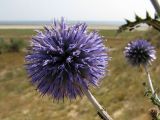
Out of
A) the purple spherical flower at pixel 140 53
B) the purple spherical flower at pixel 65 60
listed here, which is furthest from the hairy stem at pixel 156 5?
the purple spherical flower at pixel 140 53

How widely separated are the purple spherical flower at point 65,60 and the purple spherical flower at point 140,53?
2.63m

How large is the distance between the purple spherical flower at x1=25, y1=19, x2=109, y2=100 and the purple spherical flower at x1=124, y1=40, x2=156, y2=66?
2.63m

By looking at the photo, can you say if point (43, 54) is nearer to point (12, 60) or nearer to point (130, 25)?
point (130, 25)

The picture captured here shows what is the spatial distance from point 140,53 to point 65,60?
8.72 ft

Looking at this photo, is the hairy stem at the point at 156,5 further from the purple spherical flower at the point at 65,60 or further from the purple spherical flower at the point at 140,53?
the purple spherical flower at the point at 140,53

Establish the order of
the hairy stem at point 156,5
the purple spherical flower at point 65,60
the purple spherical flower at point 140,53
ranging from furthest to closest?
the purple spherical flower at point 140,53 → the purple spherical flower at point 65,60 → the hairy stem at point 156,5

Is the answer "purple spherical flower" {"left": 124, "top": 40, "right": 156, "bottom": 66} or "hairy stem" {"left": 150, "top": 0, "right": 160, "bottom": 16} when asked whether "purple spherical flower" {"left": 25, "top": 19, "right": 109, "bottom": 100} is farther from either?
"purple spherical flower" {"left": 124, "top": 40, "right": 156, "bottom": 66}

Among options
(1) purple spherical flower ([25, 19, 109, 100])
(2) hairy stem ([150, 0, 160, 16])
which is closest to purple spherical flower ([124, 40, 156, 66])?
(1) purple spherical flower ([25, 19, 109, 100])

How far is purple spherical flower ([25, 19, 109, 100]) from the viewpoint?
2.47 metres

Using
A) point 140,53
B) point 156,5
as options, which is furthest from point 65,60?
point 140,53

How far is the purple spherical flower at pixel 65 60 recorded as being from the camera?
2.47 m

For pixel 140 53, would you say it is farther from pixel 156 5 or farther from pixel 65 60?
pixel 156 5

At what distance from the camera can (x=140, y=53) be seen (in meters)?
5.11

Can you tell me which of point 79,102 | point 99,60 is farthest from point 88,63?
point 79,102
